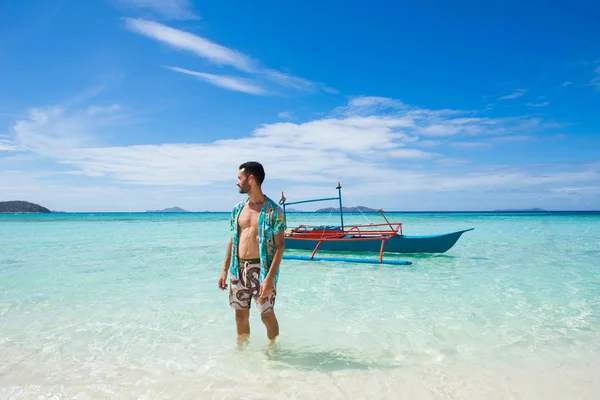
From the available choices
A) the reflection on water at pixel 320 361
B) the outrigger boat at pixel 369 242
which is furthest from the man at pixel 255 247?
the outrigger boat at pixel 369 242


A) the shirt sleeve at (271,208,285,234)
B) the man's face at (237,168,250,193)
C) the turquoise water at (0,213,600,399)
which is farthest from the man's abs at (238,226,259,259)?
the turquoise water at (0,213,600,399)

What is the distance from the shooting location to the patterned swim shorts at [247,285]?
12.2ft

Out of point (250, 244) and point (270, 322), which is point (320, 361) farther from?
point (250, 244)

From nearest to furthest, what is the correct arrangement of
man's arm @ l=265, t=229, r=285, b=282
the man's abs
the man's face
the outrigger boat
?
man's arm @ l=265, t=229, r=285, b=282
the man's face
the man's abs
the outrigger boat

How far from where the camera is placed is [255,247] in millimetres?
3775

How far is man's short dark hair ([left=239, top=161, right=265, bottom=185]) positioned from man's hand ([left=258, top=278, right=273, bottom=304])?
3.20ft

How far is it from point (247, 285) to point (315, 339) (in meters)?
1.69

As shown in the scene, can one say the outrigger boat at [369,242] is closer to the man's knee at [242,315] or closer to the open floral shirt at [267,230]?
the man's knee at [242,315]

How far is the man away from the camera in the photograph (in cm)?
360

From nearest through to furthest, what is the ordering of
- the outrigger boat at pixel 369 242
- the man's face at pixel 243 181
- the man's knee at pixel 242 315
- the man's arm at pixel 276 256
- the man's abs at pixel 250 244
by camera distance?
the man's arm at pixel 276 256 → the man's face at pixel 243 181 → the man's abs at pixel 250 244 → the man's knee at pixel 242 315 → the outrigger boat at pixel 369 242

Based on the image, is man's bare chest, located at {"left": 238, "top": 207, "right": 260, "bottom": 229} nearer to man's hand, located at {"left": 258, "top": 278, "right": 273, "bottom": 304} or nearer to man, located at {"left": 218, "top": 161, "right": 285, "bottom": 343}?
man, located at {"left": 218, "top": 161, "right": 285, "bottom": 343}

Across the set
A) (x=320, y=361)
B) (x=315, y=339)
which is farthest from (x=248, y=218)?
(x=315, y=339)

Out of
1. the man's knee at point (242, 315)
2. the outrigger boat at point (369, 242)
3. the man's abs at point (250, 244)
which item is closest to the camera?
the man's abs at point (250, 244)

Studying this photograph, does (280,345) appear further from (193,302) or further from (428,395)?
(193,302)
